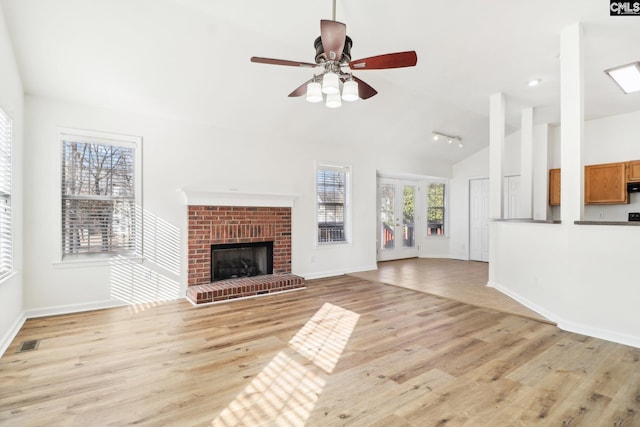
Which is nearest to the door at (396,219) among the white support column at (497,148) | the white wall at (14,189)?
the white support column at (497,148)

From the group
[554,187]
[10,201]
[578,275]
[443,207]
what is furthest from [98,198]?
[554,187]

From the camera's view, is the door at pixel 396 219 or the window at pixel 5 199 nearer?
the window at pixel 5 199

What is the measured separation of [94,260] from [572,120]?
226 inches

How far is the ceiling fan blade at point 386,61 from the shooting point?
2.40 m

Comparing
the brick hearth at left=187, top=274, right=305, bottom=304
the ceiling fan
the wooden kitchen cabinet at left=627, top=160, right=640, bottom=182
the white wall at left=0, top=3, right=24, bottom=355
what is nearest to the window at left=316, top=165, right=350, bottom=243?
the brick hearth at left=187, top=274, right=305, bottom=304

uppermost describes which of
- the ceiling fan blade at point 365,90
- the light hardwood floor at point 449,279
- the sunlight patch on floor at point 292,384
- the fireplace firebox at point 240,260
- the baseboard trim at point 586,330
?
the ceiling fan blade at point 365,90

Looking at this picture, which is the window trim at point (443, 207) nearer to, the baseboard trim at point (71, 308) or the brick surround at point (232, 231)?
the brick surround at point (232, 231)

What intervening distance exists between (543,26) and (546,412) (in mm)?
3556

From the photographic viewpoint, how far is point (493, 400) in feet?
6.68

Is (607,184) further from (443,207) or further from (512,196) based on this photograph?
(443,207)

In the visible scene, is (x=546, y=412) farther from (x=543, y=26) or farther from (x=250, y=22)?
(x=250, y=22)

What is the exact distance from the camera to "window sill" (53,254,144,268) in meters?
3.83

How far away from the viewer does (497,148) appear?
16.8 feet

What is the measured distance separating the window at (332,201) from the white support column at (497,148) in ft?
8.41
